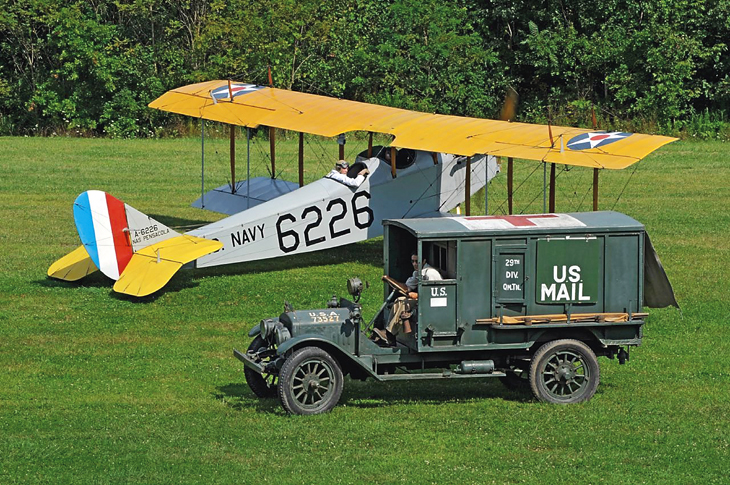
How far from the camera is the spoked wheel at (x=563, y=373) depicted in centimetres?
1091

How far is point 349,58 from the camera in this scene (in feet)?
128

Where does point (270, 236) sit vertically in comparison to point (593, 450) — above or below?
above

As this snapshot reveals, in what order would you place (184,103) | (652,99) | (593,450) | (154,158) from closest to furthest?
(593,450), (184,103), (154,158), (652,99)

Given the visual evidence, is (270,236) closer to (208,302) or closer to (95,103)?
(208,302)

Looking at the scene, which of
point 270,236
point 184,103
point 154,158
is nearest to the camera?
point 270,236

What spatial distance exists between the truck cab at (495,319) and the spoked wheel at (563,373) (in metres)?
0.01

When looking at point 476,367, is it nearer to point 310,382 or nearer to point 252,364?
point 310,382

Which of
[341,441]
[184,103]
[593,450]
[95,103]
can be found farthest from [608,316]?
[95,103]

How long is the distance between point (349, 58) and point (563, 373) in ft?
95.8

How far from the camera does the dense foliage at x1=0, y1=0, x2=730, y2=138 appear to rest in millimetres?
38125

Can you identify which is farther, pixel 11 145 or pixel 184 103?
pixel 11 145

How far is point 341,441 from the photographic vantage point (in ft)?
32.4

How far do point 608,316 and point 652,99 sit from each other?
1112 inches

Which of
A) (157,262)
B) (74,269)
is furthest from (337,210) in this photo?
(74,269)
